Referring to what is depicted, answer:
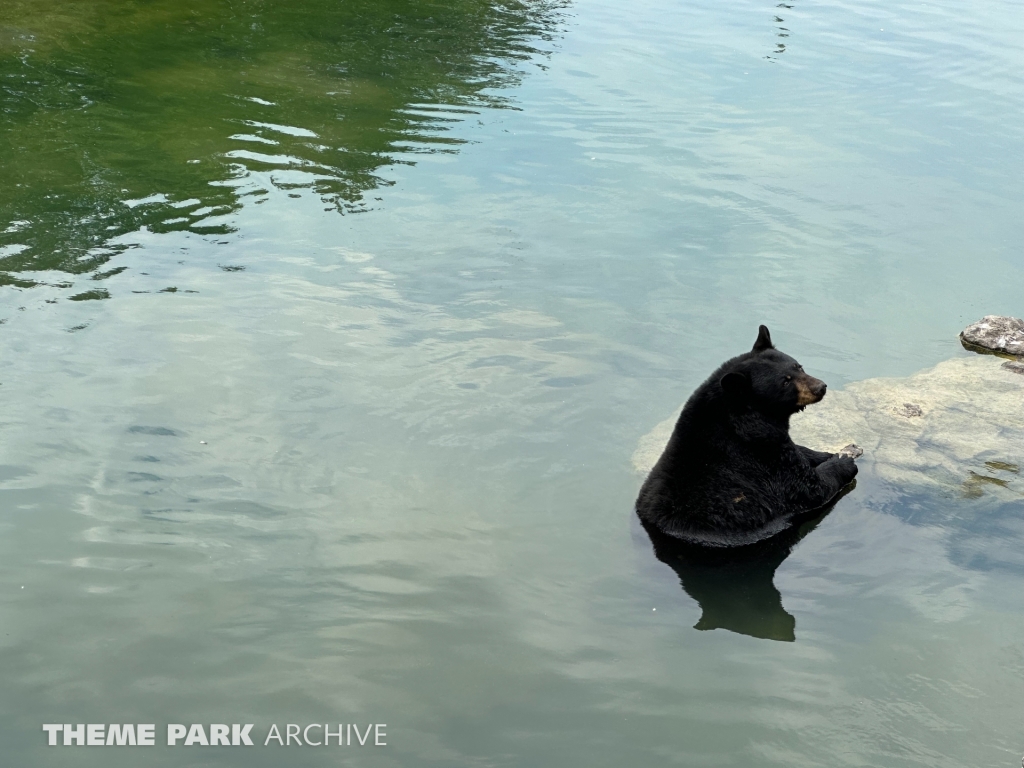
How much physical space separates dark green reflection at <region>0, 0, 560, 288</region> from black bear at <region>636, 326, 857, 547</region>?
6.66 meters

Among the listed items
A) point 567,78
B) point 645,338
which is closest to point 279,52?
point 567,78

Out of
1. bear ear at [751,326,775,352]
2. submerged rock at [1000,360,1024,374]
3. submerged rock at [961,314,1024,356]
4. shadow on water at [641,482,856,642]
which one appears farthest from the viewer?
submerged rock at [961,314,1024,356]

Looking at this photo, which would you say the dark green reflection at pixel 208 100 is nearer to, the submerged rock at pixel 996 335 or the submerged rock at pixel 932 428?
the submerged rock at pixel 932 428

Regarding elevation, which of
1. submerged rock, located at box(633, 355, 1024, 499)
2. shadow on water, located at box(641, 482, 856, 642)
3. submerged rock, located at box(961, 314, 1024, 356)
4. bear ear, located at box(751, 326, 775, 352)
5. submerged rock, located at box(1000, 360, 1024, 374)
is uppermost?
bear ear, located at box(751, 326, 775, 352)

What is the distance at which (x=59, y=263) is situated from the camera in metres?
11.1

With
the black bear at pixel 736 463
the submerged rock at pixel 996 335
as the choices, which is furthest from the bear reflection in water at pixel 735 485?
the submerged rock at pixel 996 335

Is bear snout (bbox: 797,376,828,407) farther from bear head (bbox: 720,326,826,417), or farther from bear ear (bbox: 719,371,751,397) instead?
bear ear (bbox: 719,371,751,397)

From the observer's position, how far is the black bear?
7.28 metres

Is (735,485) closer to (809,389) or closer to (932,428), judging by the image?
(809,389)

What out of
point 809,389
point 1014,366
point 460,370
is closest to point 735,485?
point 809,389

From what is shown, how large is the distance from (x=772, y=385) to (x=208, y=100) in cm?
1149

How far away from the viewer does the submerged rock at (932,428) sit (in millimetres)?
8148

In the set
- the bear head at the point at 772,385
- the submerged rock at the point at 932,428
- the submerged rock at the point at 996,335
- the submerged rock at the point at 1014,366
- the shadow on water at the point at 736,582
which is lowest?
the shadow on water at the point at 736,582

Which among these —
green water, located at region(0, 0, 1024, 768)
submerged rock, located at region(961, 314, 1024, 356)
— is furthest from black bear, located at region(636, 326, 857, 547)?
submerged rock, located at region(961, 314, 1024, 356)
